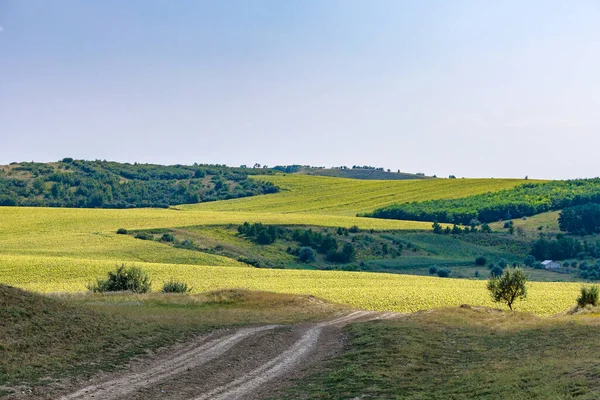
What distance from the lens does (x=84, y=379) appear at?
73.1 ft

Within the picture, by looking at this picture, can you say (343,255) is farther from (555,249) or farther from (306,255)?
(555,249)

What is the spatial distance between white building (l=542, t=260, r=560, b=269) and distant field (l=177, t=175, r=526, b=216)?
5176 centimetres

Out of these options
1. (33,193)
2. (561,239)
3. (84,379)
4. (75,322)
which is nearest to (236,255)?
(561,239)

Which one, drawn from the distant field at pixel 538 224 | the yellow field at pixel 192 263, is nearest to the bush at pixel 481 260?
the yellow field at pixel 192 263

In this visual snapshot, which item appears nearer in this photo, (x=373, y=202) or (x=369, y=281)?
(x=369, y=281)

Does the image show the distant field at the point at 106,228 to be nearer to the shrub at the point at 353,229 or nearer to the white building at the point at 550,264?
the shrub at the point at 353,229

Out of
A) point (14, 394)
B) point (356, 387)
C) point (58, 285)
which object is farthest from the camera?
point (58, 285)

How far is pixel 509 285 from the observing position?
167 ft

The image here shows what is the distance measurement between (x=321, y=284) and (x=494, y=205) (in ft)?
312

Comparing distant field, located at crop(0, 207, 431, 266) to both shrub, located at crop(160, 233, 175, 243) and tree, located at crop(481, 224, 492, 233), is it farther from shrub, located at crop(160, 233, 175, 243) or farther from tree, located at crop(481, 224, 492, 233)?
tree, located at crop(481, 224, 492, 233)

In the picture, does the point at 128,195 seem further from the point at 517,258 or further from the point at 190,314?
the point at 190,314

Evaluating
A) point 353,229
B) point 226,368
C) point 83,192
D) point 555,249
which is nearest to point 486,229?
point 555,249

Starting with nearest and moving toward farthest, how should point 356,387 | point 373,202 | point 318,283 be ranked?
point 356,387, point 318,283, point 373,202

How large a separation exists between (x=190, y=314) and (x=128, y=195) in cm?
15403
